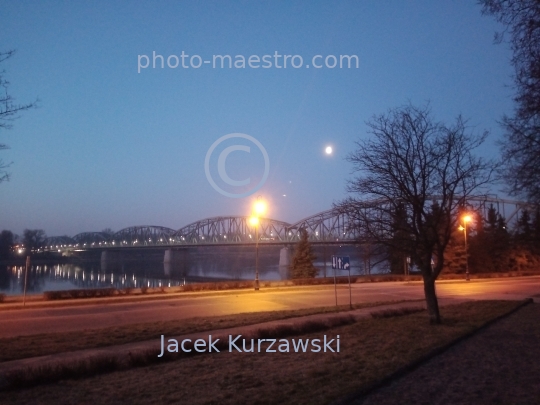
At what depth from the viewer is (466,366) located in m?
9.99

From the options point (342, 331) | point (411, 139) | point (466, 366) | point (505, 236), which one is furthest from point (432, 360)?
point (505, 236)

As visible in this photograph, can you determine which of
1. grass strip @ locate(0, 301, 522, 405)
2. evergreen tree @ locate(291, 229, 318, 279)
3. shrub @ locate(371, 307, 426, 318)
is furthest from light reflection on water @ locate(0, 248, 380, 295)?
grass strip @ locate(0, 301, 522, 405)

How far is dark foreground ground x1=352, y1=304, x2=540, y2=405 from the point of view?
7.64 metres

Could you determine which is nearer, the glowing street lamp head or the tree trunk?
the tree trunk

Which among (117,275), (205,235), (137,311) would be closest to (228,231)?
(205,235)

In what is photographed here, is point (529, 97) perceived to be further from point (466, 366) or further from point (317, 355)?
point (317, 355)

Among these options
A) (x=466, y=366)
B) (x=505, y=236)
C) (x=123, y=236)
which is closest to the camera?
(x=466, y=366)

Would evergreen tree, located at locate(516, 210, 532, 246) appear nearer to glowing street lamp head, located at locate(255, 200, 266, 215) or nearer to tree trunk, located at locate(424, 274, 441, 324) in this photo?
glowing street lamp head, located at locate(255, 200, 266, 215)

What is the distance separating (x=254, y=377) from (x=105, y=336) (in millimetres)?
6105

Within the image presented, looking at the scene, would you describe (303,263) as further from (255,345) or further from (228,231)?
(228,231)

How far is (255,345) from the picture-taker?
12.3 metres

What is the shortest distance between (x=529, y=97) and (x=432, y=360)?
5472 millimetres

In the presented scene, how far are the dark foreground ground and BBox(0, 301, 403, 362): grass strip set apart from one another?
6714mm

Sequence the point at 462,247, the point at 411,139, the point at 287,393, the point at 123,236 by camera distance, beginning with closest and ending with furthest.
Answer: the point at 287,393
the point at 411,139
the point at 462,247
the point at 123,236
